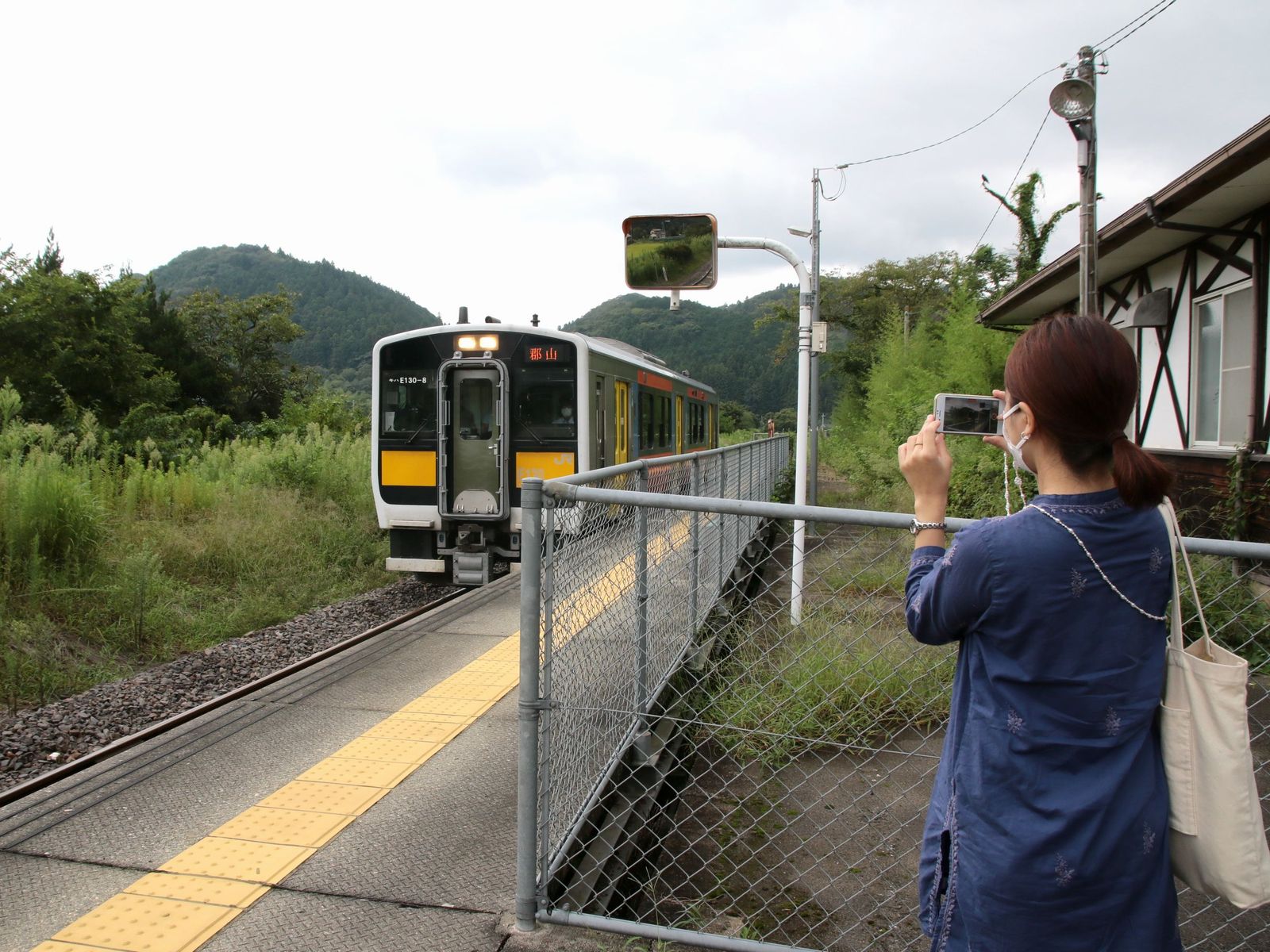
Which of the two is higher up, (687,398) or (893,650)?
(687,398)

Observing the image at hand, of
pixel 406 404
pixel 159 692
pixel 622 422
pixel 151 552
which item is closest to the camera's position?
pixel 159 692

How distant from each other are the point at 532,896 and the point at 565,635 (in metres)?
0.75

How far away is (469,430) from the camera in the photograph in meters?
9.30

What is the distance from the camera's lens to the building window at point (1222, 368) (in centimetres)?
792

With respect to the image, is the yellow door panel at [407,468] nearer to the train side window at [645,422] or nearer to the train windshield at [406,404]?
the train windshield at [406,404]

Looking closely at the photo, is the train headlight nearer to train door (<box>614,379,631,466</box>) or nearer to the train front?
the train front

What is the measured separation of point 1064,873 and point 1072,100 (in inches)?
266

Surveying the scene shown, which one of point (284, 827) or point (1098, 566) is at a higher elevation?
point (1098, 566)

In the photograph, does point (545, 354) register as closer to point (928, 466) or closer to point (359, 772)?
point (359, 772)

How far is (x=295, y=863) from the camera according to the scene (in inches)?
121

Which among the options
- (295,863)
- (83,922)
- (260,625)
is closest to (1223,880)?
(295,863)

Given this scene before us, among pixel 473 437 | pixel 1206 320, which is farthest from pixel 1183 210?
pixel 473 437

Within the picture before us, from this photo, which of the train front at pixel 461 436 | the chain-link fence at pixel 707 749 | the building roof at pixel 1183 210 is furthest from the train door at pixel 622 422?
the building roof at pixel 1183 210

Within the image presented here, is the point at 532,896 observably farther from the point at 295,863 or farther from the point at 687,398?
the point at 687,398
